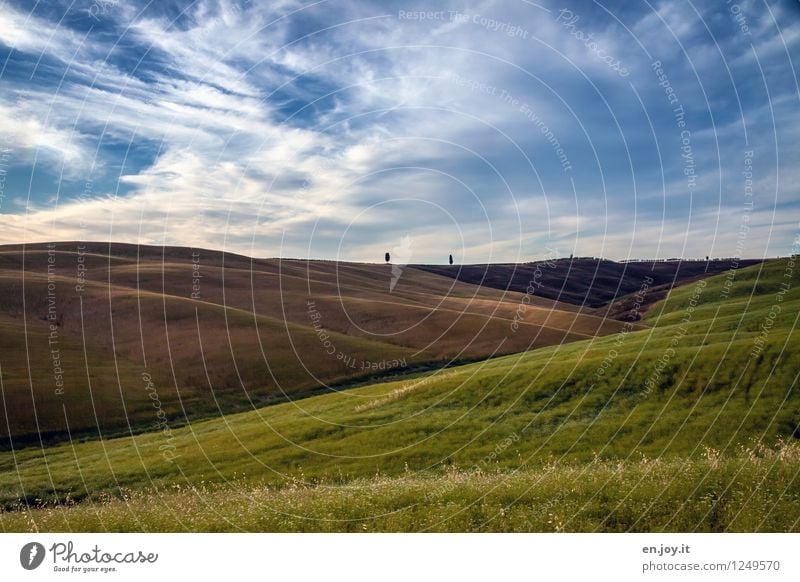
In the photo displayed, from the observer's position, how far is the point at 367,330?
3521 inches

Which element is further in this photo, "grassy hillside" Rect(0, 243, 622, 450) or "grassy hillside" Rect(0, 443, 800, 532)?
"grassy hillside" Rect(0, 243, 622, 450)

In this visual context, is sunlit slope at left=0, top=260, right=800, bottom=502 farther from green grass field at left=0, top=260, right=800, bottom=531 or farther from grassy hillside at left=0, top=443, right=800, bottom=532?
grassy hillside at left=0, top=443, right=800, bottom=532

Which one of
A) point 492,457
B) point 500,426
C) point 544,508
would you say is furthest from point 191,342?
point 544,508

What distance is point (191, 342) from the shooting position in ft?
230

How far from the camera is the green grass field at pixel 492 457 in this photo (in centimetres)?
1417

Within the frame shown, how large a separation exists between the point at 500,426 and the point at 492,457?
4.45 m

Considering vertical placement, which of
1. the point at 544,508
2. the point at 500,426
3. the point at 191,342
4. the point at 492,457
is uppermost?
the point at 544,508

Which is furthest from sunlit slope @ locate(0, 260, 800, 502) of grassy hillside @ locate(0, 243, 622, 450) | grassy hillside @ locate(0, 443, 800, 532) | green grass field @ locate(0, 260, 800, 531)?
grassy hillside @ locate(0, 443, 800, 532)

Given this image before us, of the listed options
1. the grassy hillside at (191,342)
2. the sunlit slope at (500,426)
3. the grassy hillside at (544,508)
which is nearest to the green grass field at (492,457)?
the grassy hillside at (544,508)

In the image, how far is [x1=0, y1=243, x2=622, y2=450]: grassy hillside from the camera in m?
51.8

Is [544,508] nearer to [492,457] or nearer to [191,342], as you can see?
[492,457]

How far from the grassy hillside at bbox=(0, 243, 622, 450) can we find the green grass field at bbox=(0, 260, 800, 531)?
25.2ft

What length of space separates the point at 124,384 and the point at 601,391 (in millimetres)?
44415

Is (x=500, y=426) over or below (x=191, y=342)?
below
